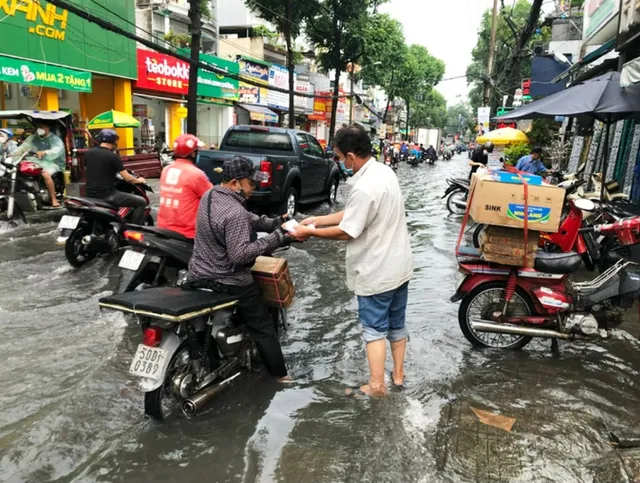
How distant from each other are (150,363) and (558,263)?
3381mm

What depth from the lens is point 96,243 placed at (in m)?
6.77

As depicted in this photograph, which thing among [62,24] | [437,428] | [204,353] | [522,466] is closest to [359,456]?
[437,428]

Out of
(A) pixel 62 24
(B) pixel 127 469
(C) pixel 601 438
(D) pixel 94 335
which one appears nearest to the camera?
(B) pixel 127 469

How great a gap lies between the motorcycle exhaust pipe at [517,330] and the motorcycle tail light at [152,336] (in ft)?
8.84

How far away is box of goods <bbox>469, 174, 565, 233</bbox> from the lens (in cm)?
428

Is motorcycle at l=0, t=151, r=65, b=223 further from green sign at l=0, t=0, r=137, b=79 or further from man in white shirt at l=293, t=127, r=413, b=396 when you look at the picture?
man in white shirt at l=293, t=127, r=413, b=396

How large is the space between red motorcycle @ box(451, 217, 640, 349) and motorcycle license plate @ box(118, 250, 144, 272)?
2.83 m

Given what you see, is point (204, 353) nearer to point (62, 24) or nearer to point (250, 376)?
point (250, 376)

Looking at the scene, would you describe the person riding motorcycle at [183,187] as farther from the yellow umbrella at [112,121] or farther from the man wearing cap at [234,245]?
the yellow umbrella at [112,121]

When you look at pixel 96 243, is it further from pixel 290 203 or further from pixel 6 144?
pixel 6 144

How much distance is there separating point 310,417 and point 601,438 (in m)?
1.86

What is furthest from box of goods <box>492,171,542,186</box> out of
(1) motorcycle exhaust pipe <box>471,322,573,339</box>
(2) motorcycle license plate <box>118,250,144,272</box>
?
(2) motorcycle license plate <box>118,250,144,272</box>

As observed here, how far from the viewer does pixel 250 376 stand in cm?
398

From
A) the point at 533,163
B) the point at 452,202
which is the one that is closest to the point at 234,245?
the point at 452,202
